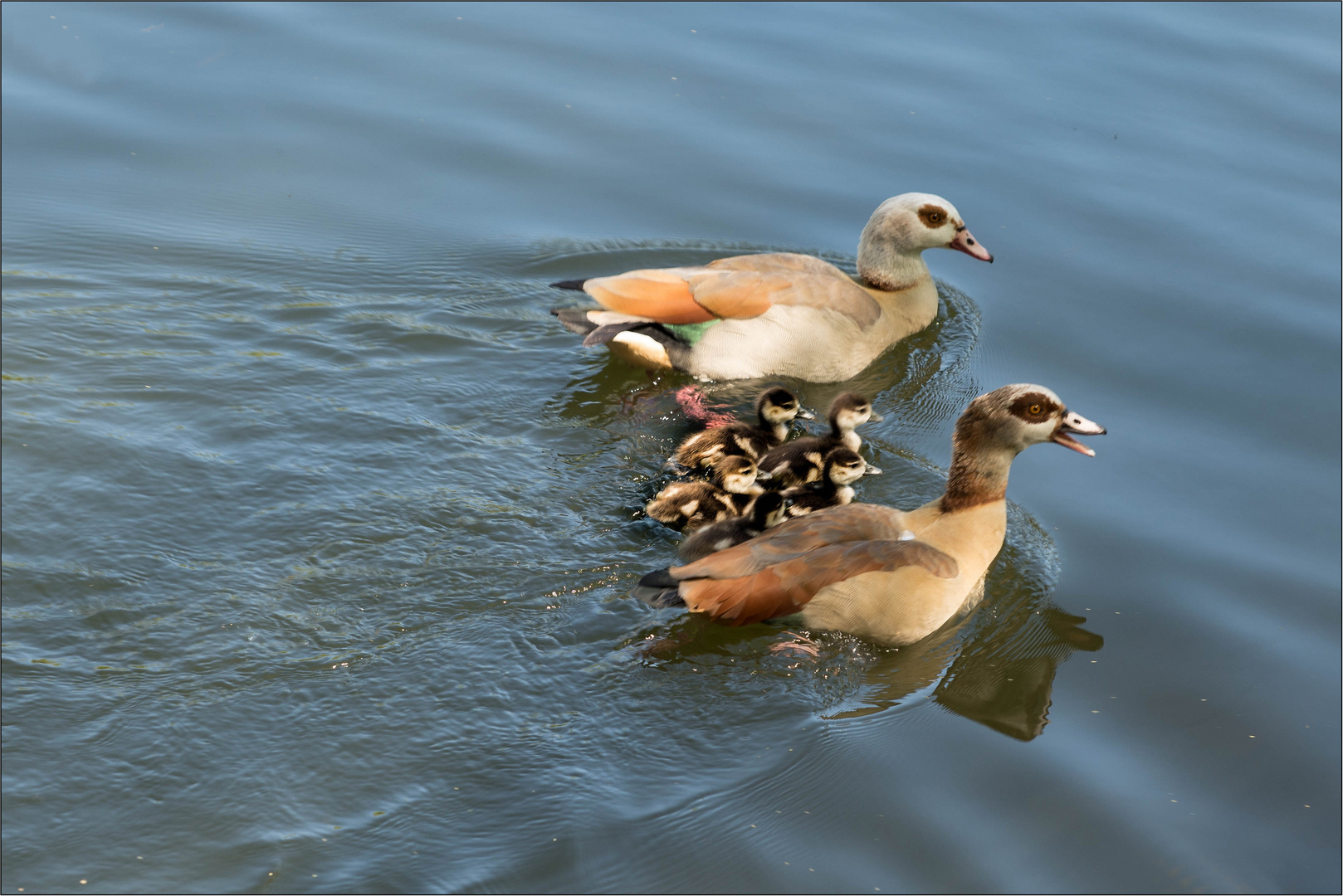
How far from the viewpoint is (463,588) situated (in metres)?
5.59

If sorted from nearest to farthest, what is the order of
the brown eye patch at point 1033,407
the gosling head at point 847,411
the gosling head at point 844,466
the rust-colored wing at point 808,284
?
the brown eye patch at point 1033,407, the gosling head at point 844,466, the gosling head at point 847,411, the rust-colored wing at point 808,284

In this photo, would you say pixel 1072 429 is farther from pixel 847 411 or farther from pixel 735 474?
Answer: pixel 735 474

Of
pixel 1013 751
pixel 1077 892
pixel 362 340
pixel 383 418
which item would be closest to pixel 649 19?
pixel 362 340

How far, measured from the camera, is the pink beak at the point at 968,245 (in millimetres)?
8492

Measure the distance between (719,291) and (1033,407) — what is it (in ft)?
8.81

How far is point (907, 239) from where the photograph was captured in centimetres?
848

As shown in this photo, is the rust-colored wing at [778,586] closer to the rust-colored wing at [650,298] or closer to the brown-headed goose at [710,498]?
the brown-headed goose at [710,498]

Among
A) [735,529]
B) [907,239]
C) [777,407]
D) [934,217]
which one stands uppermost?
[934,217]

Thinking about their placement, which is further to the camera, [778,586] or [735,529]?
[735,529]

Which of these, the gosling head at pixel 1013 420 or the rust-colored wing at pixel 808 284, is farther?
the rust-colored wing at pixel 808 284

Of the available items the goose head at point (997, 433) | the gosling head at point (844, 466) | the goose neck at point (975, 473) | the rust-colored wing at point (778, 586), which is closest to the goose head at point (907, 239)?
the gosling head at point (844, 466)

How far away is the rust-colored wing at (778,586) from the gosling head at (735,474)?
106cm

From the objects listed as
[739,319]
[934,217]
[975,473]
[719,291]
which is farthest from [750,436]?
[934,217]

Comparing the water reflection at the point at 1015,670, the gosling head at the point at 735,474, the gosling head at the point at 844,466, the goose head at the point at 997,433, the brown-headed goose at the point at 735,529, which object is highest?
the goose head at the point at 997,433
